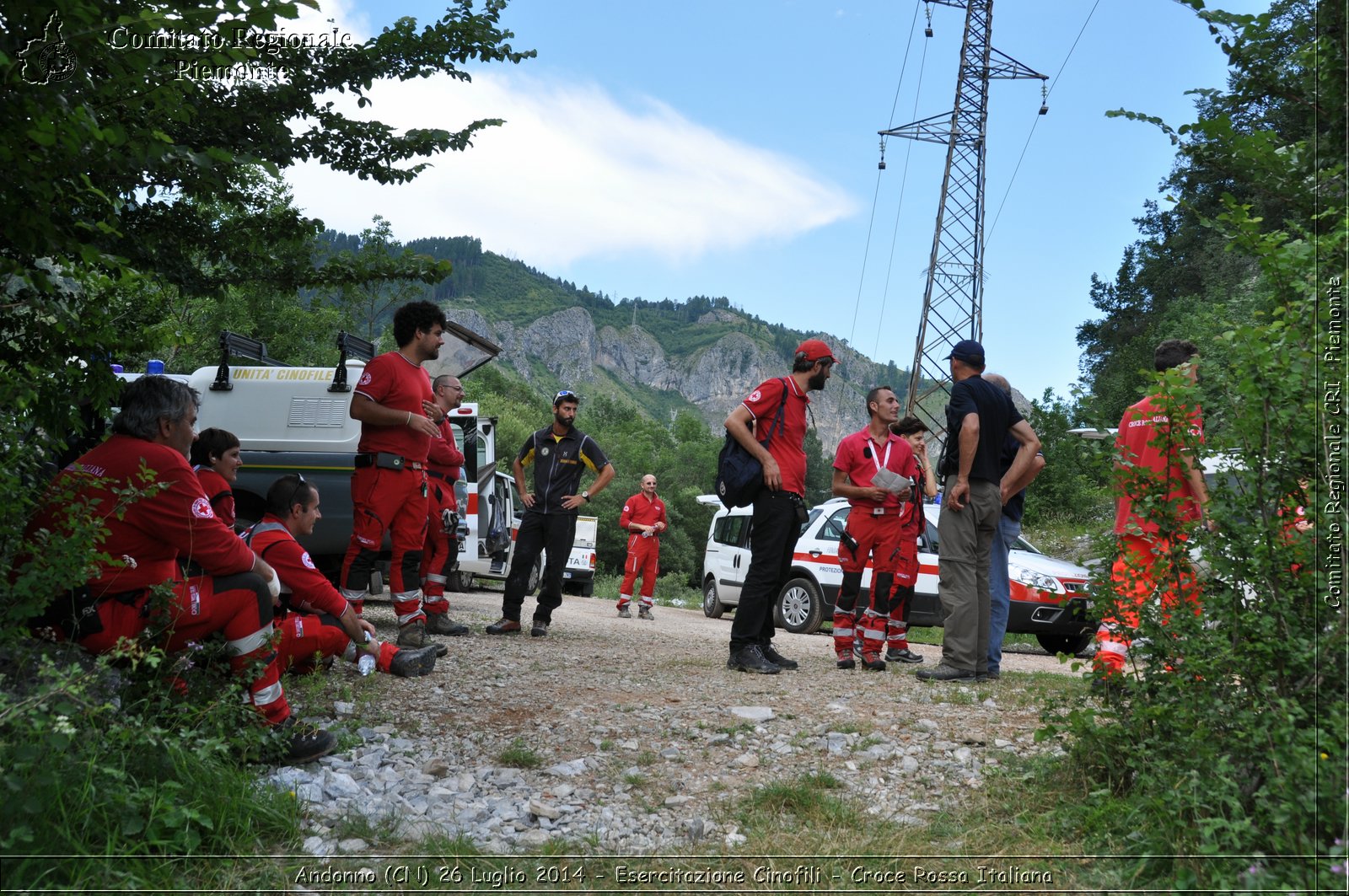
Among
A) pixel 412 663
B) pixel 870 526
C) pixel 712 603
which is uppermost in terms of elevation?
pixel 870 526

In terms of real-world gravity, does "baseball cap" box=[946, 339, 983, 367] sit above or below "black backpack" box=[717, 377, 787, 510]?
above

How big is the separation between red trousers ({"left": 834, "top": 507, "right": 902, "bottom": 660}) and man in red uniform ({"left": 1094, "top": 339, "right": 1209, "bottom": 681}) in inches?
152

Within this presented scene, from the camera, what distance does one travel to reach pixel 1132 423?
564cm

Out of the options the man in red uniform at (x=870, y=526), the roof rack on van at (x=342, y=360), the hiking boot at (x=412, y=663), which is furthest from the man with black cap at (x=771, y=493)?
the roof rack on van at (x=342, y=360)

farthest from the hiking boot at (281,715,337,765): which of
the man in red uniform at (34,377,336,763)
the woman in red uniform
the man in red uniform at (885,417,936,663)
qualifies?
the man in red uniform at (885,417,936,663)

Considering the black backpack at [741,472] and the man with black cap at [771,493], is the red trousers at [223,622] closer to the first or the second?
the black backpack at [741,472]

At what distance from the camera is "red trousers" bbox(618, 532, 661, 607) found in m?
16.0

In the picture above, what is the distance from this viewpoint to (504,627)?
29.6 ft

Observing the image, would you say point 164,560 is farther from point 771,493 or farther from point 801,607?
point 801,607

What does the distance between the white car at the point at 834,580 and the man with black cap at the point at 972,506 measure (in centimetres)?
214

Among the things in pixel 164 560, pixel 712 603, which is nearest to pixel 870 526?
pixel 164 560

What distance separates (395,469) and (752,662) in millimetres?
2686

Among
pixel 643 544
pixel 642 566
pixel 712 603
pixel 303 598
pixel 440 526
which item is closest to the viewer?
pixel 303 598

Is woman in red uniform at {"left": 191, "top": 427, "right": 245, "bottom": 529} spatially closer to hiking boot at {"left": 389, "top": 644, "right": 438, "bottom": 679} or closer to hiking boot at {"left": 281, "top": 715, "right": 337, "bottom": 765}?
hiking boot at {"left": 389, "top": 644, "right": 438, "bottom": 679}
